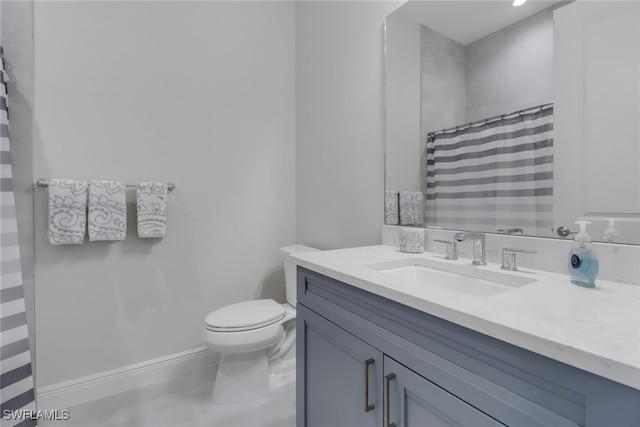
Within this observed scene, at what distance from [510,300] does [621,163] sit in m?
0.52

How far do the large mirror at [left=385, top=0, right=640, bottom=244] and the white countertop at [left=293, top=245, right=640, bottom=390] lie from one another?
25 centimetres

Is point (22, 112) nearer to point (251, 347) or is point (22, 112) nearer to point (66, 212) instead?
point (66, 212)

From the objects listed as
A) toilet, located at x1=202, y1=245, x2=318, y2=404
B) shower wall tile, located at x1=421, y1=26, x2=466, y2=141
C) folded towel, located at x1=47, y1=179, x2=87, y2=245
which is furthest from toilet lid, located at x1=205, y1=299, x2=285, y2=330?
shower wall tile, located at x1=421, y1=26, x2=466, y2=141

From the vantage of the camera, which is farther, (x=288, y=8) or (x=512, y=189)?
(x=288, y=8)

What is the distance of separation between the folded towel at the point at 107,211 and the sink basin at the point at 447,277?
134 cm

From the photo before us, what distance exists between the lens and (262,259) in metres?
2.14

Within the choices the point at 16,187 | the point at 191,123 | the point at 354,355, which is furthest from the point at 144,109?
the point at 354,355

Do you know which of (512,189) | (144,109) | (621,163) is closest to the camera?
(621,163)

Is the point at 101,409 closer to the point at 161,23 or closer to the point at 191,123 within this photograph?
the point at 191,123

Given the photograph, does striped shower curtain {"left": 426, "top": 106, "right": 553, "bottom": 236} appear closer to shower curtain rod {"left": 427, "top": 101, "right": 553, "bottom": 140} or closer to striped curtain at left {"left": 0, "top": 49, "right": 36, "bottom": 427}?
shower curtain rod {"left": 427, "top": 101, "right": 553, "bottom": 140}

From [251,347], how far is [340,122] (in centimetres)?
134

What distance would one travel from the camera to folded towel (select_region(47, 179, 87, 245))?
56.8 inches

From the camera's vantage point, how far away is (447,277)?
104cm

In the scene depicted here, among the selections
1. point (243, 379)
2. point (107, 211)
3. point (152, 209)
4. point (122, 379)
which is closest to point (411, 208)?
point (243, 379)
